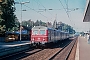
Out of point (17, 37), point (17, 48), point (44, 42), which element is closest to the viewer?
point (17, 48)

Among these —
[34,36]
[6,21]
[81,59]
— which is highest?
[6,21]

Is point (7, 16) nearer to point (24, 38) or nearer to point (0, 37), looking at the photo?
point (0, 37)

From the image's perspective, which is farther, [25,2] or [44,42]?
[25,2]

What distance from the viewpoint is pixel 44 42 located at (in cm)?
2722

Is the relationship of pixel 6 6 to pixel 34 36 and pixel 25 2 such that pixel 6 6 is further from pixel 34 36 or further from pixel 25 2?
pixel 34 36

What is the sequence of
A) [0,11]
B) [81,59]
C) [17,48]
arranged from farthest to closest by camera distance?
1. [0,11]
2. [17,48]
3. [81,59]

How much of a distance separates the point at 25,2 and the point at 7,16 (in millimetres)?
18916

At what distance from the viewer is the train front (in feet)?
90.1

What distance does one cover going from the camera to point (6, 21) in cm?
5025

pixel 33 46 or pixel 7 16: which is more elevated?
pixel 7 16

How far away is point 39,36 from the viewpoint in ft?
90.9

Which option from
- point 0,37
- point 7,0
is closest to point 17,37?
point 0,37

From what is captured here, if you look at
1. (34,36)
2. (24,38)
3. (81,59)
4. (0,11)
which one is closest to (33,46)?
(34,36)

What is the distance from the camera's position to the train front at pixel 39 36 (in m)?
27.5
